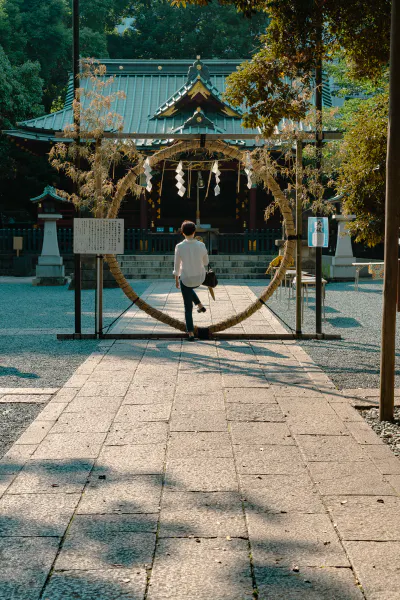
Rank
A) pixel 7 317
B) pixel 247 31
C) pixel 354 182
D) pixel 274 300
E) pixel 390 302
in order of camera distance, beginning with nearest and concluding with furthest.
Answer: pixel 390 302 < pixel 354 182 < pixel 7 317 < pixel 274 300 < pixel 247 31

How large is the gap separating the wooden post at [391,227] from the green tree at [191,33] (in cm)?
3645

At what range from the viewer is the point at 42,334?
990 centimetres

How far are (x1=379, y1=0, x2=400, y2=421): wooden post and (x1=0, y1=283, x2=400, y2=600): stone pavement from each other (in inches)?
14.6

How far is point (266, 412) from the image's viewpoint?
217 inches

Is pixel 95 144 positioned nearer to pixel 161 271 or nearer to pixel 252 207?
pixel 161 271

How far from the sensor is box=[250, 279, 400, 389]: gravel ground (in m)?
7.14

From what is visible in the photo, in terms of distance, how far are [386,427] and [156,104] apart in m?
25.4

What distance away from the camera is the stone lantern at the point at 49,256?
62.7 feet

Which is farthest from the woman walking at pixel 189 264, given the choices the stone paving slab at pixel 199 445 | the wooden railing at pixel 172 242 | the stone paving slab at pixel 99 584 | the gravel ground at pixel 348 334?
the wooden railing at pixel 172 242

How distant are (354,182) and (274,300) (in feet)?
28.3

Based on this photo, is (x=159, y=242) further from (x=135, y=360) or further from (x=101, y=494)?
(x=101, y=494)

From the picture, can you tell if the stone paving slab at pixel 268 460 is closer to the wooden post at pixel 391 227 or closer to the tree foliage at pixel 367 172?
the wooden post at pixel 391 227

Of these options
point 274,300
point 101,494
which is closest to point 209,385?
point 101,494

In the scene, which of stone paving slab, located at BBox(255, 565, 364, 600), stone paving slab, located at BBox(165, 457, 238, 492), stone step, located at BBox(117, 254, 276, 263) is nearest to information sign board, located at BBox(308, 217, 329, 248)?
stone paving slab, located at BBox(165, 457, 238, 492)
